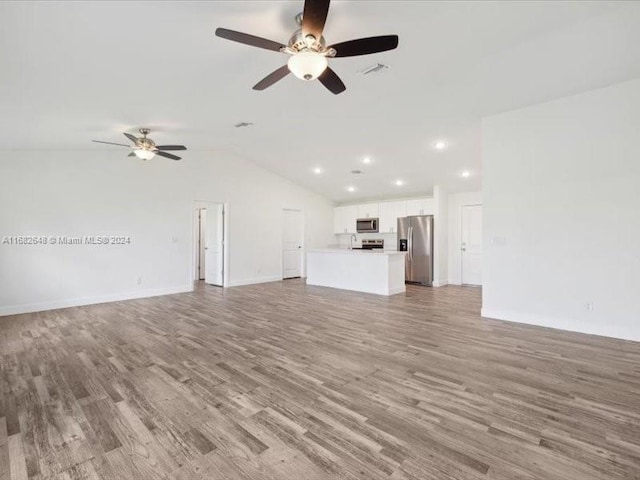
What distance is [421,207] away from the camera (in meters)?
8.21

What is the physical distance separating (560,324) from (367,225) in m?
5.74

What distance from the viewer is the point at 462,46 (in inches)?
119

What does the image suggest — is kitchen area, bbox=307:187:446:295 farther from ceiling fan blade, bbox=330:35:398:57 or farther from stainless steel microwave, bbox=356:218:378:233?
ceiling fan blade, bbox=330:35:398:57

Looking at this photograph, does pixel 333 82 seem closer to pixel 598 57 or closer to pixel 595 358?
pixel 598 57

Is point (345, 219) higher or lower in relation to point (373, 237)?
higher

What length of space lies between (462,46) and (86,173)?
625 cm

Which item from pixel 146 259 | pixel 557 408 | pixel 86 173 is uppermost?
pixel 86 173

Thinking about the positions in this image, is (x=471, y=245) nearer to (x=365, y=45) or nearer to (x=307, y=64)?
(x=365, y=45)

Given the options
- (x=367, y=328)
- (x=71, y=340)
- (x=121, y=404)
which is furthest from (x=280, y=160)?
(x=121, y=404)

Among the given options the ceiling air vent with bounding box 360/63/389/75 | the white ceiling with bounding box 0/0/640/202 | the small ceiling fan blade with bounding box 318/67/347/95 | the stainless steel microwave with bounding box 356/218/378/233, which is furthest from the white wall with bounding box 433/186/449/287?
the small ceiling fan blade with bounding box 318/67/347/95

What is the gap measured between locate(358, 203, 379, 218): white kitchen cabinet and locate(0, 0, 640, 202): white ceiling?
3.65 meters

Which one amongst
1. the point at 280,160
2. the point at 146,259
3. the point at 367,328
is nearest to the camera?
the point at 367,328

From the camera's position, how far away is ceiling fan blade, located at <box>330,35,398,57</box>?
2152 mm

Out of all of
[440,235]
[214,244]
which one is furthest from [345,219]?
[214,244]
